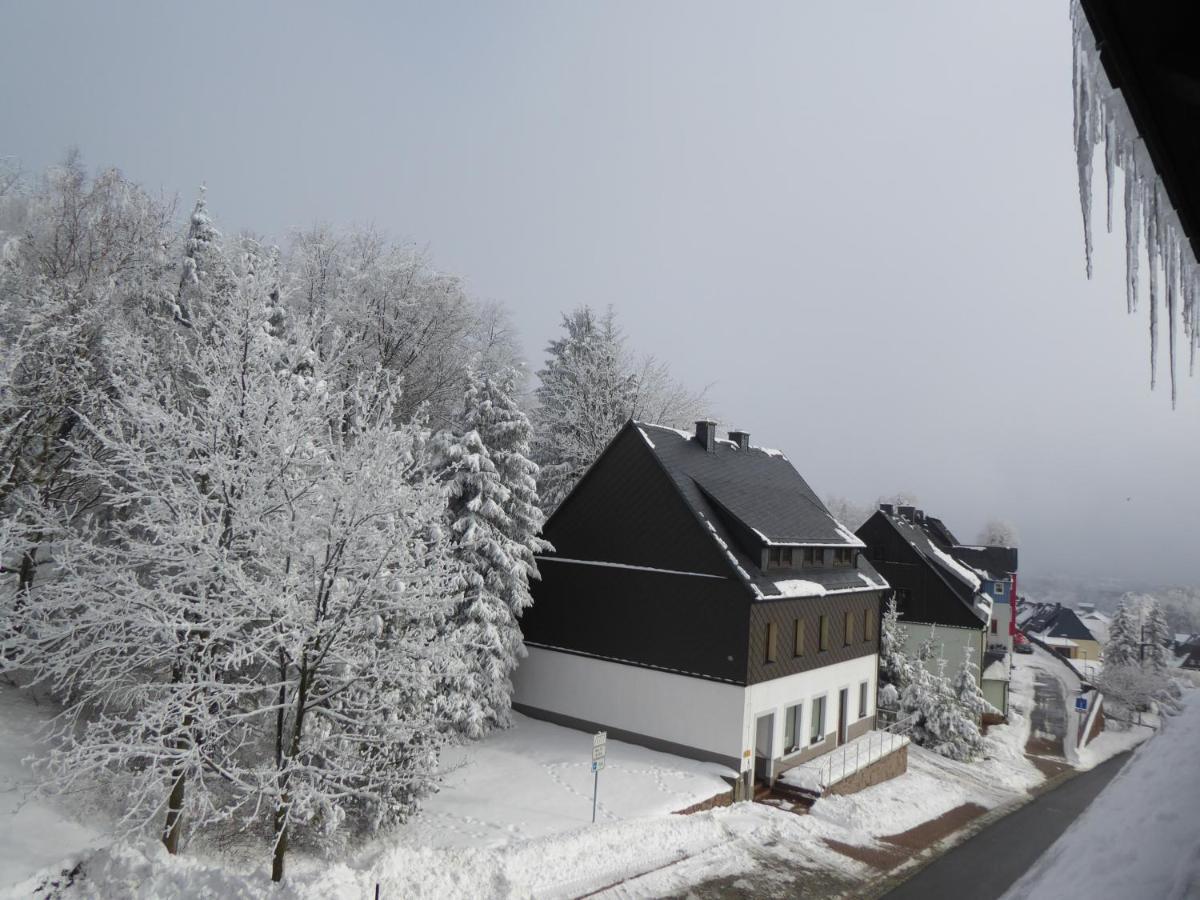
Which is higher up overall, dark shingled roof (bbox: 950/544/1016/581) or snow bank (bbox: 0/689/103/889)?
dark shingled roof (bbox: 950/544/1016/581)

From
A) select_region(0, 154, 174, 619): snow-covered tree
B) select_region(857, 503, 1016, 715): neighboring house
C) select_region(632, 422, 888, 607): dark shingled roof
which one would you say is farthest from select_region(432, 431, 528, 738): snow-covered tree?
select_region(857, 503, 1016, 715): neighboring house

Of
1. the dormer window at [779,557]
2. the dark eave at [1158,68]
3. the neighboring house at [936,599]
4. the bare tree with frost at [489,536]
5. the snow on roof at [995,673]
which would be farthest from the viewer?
the snow on roof at [995,673]

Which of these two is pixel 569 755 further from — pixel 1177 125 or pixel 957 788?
pixel 1177 125

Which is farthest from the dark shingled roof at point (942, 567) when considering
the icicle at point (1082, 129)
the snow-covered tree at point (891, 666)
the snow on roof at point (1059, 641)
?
the snow on roof at point (1059, 641)

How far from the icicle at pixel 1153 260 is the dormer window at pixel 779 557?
66.5 feet

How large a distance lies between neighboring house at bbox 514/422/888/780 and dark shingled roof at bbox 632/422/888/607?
0.26 ft

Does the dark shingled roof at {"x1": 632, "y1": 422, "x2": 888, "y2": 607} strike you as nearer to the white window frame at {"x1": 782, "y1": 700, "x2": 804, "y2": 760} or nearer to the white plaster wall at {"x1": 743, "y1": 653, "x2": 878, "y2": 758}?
the white plaster wall at {"x1": 743, "y1": 653, "x2": 878, "y2": 758}

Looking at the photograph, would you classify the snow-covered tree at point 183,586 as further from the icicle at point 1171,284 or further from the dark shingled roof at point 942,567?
the dark shingled roof at point 942,567

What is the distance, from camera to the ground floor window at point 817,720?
24.4 meters

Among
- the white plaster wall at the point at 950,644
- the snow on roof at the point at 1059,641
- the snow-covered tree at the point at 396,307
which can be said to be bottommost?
the snow on roof at the point at 1059,641

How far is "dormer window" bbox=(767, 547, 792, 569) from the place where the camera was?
76.8ft

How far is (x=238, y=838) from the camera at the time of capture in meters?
12.5

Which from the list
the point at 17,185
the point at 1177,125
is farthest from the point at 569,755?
the point at 17,185

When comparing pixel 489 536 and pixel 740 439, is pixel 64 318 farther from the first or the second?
pixel 740 439
